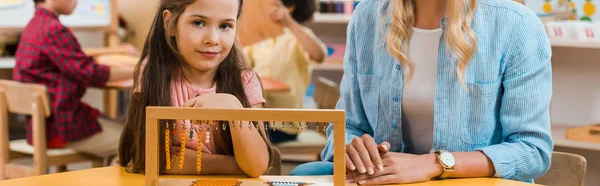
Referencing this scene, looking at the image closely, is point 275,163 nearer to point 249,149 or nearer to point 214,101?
point 249,149

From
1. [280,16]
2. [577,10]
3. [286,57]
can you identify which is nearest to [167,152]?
[577,10]

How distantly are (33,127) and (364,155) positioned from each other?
216cm

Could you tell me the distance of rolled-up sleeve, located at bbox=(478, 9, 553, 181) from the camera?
6.18 ft

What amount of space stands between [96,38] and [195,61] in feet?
16.9

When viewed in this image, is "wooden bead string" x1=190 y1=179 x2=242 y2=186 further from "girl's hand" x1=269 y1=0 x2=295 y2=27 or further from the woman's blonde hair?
"girl's hand" x1=269 y1=0 x2=295 y2=27

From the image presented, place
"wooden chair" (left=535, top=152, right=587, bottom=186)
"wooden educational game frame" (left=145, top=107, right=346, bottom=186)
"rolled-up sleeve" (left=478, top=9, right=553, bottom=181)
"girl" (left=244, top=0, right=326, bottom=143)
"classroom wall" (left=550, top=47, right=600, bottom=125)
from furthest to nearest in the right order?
"girl" (left=244, top=0, right=326, bottom=143) < "classroom wall" (left=550, top=47, right=600, bottom=125) < "wooden chair" (left=535, top=152, right=587, bottom=186) < "rolled-up sleeve" (left=478, top=9, right=553, bottom=181) < "wooden educational game frame" (left=145, top=107, right=346, bottom=186)

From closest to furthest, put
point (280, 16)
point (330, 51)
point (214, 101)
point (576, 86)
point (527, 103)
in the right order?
point (214, 101) → point (527, 103) → point (576, 86) → point (280, 16) → point (330, 51)

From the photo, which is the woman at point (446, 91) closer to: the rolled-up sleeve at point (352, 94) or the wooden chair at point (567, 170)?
the rolled-up sleeve at point (352, 94)

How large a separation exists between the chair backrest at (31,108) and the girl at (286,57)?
1.05 metres

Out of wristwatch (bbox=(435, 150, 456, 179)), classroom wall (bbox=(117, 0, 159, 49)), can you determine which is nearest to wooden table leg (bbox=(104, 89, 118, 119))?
classroom wall (bbox=(117, 0, 159, 49))

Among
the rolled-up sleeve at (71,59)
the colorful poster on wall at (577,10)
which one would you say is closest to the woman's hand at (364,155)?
the colorful poster on wall at (577,10)

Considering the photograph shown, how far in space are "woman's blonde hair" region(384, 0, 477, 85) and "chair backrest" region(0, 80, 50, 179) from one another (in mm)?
1868

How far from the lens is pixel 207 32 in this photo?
1743 millimetres

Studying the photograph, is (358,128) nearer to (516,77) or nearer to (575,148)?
(516,77)
